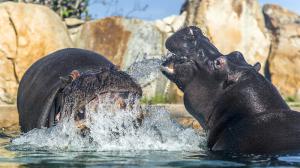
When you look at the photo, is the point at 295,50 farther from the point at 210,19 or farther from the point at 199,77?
the point at 199,77

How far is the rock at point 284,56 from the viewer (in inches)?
758

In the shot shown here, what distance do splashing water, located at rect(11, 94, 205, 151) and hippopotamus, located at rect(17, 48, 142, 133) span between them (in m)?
0.10

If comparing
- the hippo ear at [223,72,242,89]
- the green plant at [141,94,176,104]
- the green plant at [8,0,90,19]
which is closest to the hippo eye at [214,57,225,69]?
the hippo ear at [223,72,242,89]

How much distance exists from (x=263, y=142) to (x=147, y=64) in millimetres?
2161

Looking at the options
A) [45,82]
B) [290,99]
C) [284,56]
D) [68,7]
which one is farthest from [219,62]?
[68,7]

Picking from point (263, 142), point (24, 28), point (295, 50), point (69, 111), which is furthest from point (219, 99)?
point (295, 50)

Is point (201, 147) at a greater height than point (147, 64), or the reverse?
point (147, 64)

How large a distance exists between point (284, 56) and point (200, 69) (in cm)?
1239

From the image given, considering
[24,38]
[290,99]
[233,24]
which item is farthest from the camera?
[233,24]

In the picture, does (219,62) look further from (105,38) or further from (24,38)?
(105,38)

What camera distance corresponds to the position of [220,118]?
7.12 meters

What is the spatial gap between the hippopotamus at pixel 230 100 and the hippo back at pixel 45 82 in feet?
3.34

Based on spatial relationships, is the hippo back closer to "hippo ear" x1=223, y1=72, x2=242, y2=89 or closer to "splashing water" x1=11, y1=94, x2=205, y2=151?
"splashing water" x1=11, y1=94, x2=205, y2=151

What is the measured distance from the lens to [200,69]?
7473 mm
